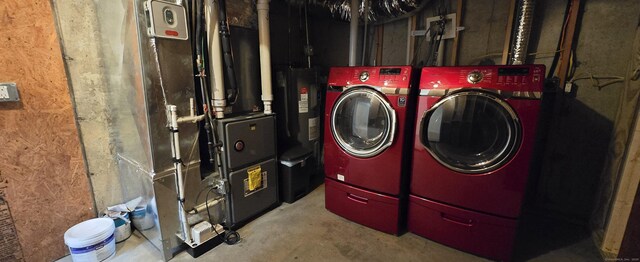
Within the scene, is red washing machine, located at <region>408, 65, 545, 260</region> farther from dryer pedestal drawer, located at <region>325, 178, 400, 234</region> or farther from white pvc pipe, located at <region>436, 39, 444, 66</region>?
white pvc pipe, located at <region>436, 39, 444, 66</region>

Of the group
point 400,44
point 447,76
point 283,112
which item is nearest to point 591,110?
point 447,76

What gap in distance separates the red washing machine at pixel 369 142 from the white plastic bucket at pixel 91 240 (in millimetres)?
1633

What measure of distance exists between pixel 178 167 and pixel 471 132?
1.92 m

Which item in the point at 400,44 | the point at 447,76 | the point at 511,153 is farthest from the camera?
the point at 400,44

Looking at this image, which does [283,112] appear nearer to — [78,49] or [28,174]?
[78,49]

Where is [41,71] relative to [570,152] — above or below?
above

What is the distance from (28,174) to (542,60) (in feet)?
12.6

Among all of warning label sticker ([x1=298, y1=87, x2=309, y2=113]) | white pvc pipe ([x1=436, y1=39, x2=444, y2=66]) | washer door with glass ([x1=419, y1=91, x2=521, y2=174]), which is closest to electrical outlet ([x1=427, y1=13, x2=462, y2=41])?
white pvc pipe ([x1=436, y1=39, x2=444, y2=66])

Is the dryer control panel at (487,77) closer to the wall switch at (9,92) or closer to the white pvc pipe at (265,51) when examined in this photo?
the white pvc pipe at (265,51)

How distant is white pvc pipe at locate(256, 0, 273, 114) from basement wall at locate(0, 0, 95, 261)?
130 centimetres

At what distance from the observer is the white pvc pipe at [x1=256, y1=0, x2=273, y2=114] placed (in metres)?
2.12

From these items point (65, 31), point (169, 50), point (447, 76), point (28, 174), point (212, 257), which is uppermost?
point (65, 31)

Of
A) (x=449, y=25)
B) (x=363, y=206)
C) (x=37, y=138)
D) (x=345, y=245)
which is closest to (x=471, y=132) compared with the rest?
(x=363, y=206)

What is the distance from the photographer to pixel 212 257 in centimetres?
183
